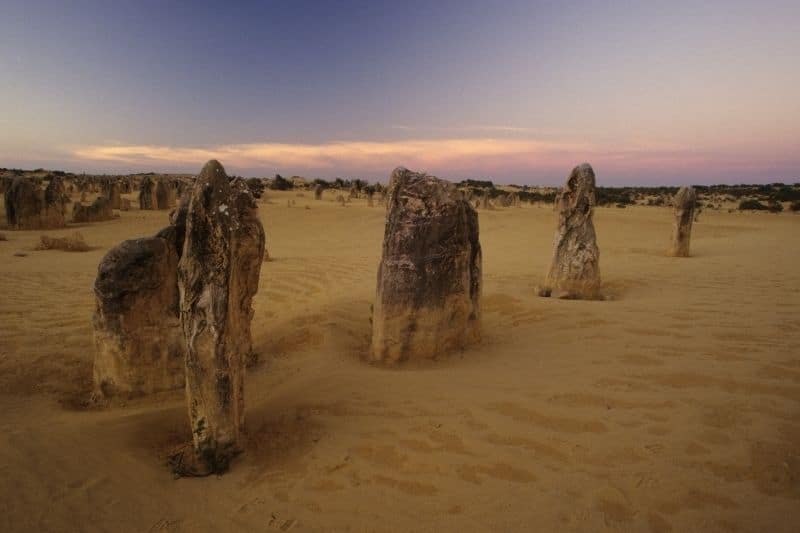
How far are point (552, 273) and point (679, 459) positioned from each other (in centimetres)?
515

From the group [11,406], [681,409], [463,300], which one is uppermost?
[463,300]

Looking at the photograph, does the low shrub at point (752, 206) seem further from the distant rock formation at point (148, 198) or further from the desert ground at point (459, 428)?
the distant rock formation at point (148, 198)

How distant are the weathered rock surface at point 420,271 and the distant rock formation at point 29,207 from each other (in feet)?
53.8

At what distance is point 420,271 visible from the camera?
4.91 metres

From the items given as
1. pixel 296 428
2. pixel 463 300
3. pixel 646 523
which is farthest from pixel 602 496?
pixel 463 300

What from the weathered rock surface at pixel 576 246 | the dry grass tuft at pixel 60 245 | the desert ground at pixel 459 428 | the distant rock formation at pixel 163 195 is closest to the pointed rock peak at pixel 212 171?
the desert ground at pixel 459 428

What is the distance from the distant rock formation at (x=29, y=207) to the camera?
16.0 meters

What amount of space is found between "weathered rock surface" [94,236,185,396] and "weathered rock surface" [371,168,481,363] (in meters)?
1.94

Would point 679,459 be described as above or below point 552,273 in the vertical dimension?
below

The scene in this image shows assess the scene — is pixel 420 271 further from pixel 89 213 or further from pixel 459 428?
pixel 89 213

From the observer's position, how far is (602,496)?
2750 millimetres

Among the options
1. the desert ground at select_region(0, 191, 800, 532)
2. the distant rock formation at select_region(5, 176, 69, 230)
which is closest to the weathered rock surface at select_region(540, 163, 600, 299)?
the desert ground at select_region(0, 191, 800, 532)

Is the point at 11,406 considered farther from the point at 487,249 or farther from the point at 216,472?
the point at 487,249

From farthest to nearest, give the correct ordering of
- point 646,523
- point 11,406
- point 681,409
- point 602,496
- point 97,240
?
1. point 97,240
2. point 11,406
3. point 681,409
4. point 602,496
5. point 646,523
